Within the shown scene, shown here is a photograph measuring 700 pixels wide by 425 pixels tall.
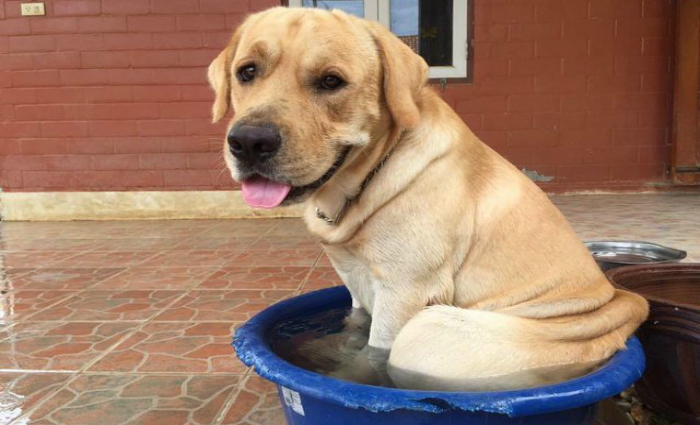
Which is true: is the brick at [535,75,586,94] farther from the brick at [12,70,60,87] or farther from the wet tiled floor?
the brick at [12,70,60,87]

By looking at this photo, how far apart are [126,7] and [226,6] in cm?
112

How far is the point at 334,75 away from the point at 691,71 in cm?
605

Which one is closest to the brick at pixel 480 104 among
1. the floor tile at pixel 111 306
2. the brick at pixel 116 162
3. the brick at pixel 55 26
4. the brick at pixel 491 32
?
the brick at pixel 491 32

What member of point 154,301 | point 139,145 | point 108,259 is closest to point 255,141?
point 154,301

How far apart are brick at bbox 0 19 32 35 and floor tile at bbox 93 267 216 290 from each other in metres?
3.85

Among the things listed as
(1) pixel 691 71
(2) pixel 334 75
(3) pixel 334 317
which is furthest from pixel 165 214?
(1) pixel 691 71

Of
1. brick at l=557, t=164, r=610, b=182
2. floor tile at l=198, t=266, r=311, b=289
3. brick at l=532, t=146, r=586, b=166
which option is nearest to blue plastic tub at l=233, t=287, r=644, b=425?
floor tile at l=198, t=266, r=311, b=289

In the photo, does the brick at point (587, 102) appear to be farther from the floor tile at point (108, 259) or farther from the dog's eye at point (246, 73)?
the dog's eye at point (246, 73)

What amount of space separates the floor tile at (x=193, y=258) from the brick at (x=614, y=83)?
445 cm

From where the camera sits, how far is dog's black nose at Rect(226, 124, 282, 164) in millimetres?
1533

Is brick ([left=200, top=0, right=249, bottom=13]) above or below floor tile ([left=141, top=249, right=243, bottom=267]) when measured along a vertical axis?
above

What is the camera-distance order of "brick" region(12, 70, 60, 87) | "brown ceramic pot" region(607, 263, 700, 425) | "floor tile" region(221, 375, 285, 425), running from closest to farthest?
"brown ceramic pot" region(607, 263, 700, 425) → "floor tile" region(221, 375, 285, 425) → "brick" region(12, 70, 60, 87)

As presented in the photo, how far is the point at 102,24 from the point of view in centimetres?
634

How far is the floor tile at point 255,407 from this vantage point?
197cm
